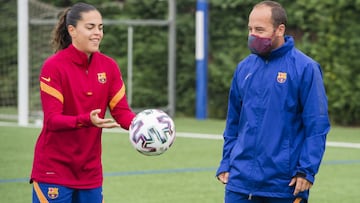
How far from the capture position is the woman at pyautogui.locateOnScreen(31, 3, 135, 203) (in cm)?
552

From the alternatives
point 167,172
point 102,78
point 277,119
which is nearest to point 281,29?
point 277,119

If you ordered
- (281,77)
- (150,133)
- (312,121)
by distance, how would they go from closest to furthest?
(312,121), (281,77), (150,133)

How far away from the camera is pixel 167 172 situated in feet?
35.2

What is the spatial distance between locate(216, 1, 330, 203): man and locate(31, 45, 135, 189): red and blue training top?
3.19ft

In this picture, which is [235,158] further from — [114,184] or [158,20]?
[158,20]

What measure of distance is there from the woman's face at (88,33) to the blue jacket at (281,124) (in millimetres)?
1042

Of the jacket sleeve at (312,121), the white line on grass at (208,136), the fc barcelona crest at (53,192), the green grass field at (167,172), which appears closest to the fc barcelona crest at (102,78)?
Result: the fc barcelona crest at (53,192)

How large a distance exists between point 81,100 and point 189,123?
1120 cm

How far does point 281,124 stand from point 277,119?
38 mm

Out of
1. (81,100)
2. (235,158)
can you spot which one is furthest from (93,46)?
(235,158)

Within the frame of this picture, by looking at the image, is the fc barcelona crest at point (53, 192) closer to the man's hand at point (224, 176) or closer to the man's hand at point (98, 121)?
the man's hand at point (98, 121)

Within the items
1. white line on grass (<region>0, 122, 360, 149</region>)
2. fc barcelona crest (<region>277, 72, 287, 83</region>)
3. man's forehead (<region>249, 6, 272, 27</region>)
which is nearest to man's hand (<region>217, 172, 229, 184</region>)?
fc barcelona crest (<region>277, 72, 287, 83</region>)

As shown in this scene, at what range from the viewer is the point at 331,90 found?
15867mm

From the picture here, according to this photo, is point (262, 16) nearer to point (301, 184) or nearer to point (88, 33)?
point (301, 184)
